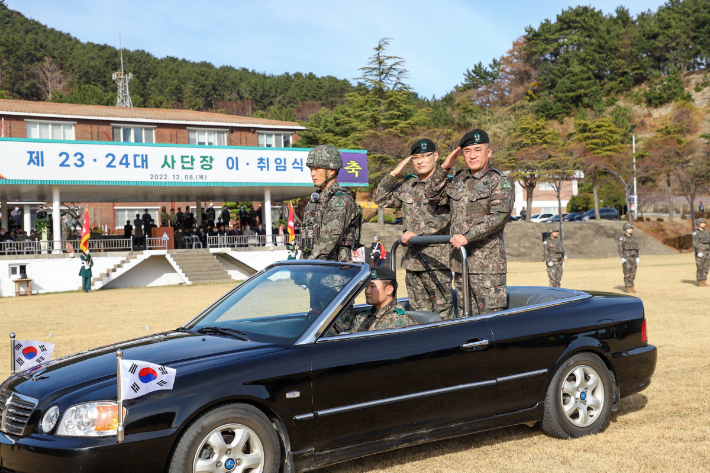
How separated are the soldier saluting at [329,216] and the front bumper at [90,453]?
256cm

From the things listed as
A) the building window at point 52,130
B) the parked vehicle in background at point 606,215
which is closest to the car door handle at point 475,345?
the building window at point 52,130

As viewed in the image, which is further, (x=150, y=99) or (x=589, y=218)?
(x=150, y=99)

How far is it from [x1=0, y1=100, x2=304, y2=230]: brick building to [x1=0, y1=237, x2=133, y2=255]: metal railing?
11974mm

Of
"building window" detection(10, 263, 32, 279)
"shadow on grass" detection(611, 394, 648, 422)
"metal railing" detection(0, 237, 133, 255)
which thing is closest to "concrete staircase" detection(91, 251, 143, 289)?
"metal railing" detection(0, 237, 133, 255)

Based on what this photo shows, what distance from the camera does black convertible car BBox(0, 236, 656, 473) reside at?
10.8 ft

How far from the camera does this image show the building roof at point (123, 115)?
136ft

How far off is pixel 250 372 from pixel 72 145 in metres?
26.1

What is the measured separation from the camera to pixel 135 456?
10.5ft

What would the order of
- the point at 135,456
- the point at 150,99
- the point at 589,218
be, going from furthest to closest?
the point at 150,99 < the point at 589,218 < the point at 135,456

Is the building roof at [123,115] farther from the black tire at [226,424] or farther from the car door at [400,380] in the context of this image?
the black tire at [226,424]

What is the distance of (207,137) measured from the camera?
47.2 m

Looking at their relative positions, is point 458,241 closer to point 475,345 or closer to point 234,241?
point 475,345

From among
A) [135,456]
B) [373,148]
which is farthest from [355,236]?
[373,148]

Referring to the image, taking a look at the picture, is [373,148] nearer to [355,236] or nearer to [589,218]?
[589,218]
